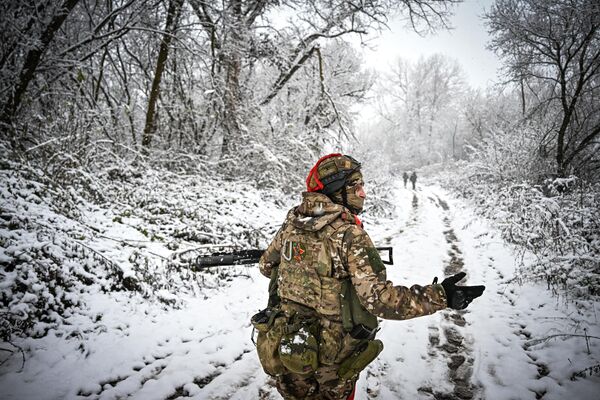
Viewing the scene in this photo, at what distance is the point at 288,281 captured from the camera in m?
1.92

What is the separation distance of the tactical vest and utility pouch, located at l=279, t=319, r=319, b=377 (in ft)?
0.48

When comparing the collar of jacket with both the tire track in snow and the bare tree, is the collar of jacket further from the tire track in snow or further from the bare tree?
the bare tree

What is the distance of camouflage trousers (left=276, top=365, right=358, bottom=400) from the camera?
181cm

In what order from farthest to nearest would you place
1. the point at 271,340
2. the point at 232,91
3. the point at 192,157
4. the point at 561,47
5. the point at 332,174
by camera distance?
the point at 232,91, the point at 192,157, the point at 561,47, the point at 332,174, the point at 271,340

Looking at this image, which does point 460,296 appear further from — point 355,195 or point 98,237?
point 98,237

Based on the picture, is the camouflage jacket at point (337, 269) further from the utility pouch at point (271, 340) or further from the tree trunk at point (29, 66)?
the tree trunk at point (29, 66)

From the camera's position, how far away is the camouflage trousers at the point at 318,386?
5.92 feet

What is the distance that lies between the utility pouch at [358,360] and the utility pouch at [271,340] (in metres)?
0.38

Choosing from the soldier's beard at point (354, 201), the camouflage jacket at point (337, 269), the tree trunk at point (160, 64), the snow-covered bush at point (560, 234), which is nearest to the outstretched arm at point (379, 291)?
the camouflage jacket at point (337, 269)

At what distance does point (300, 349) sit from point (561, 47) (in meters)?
11.1

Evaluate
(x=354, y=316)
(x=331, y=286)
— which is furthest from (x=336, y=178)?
(x=354, y=316)

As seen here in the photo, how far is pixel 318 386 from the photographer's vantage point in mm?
1877

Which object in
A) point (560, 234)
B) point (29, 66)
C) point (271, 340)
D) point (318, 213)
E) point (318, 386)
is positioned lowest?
point (318, 386)

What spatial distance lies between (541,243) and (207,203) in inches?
303
